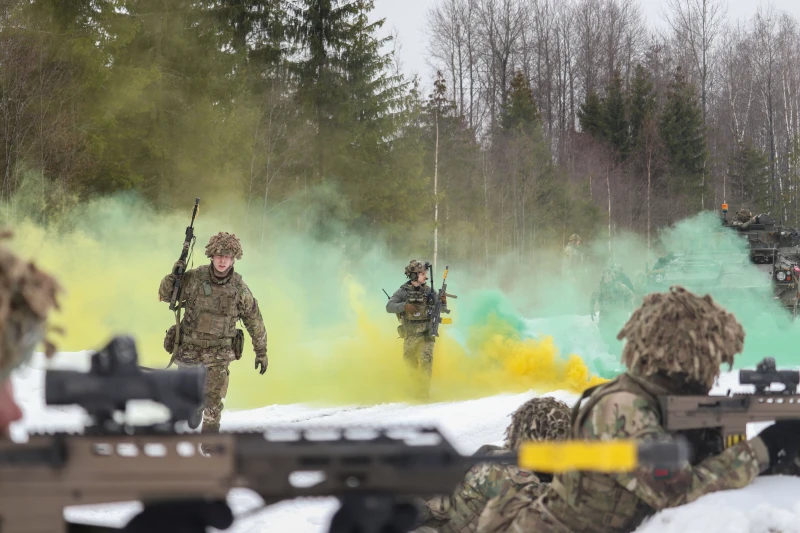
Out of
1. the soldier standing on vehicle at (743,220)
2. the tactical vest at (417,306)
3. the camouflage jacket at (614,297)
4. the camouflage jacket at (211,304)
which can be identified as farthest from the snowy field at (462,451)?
the soldier standing on vehicle at (743,220)

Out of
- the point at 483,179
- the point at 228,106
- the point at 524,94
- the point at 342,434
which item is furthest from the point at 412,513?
the point at 524,94

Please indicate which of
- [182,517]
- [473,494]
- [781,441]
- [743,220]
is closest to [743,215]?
[743,220]

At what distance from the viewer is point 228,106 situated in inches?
967

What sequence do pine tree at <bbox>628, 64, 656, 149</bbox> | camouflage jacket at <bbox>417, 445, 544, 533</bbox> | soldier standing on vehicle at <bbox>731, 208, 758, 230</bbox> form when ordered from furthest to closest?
pine tree at <bbox>628, 64, 656, 149</bbox>
soldier standing on vehicle at <bbox>731, 208, 758, 230</bbox>
camouflage jacket at <bbox>417, 445, 544, 533</bbox>

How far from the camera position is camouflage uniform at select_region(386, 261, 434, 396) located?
13438 millimetres

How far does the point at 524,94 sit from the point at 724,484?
39861 mm

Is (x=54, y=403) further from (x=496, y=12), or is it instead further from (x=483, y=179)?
(x=496, y=12)

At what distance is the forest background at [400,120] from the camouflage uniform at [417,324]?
8.53 meters

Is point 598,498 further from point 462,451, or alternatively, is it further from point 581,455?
point 581,455

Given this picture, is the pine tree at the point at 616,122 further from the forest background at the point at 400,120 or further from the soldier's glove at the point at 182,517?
the soldier's glove at the point at 182,517

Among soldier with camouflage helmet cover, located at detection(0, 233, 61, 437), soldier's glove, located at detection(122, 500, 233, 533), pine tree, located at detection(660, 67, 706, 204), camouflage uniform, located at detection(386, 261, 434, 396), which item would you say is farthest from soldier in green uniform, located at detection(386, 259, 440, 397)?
pine tree, located at detection(660, 67, 706, 204)

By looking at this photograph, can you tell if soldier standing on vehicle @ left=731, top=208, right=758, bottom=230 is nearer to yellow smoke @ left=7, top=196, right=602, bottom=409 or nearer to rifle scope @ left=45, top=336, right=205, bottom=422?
yellow smoke @ left=7, top=196, right=602, bottom=409

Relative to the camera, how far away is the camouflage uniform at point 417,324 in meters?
13.4

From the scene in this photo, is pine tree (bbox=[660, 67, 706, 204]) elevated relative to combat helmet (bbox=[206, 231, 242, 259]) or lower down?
elevated
